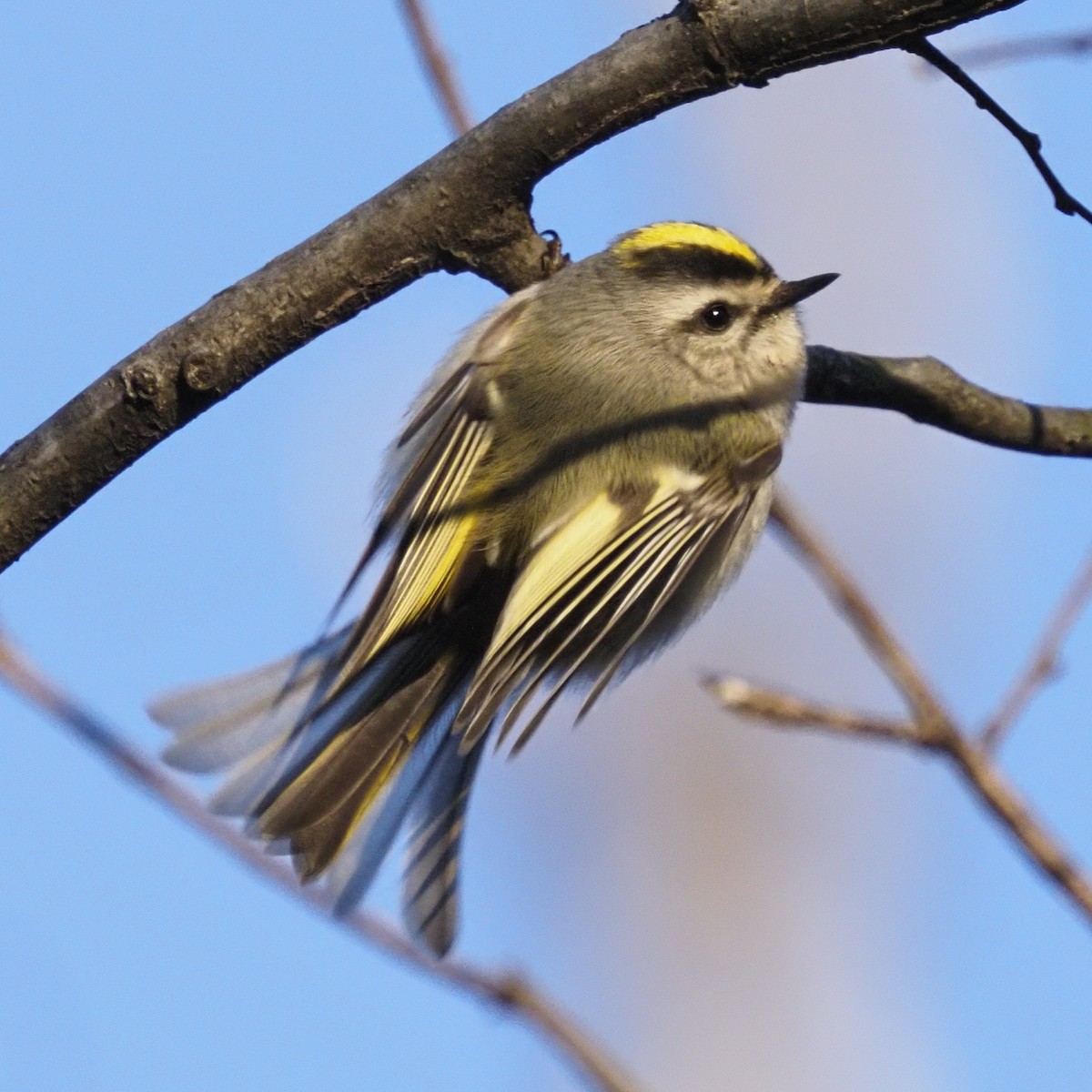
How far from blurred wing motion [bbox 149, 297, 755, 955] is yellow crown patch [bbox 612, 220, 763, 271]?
1.04ft

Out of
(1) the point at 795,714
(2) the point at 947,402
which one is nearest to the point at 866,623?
(1) the point at 795,714

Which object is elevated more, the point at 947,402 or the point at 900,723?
the point at 947,402

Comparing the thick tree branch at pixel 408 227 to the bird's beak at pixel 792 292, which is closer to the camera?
the thick tree branch at pixel 408 227

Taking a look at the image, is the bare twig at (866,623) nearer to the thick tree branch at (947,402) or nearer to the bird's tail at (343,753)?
the thick tree branch at (947,402)

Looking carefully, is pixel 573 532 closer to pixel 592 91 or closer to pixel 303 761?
pixel 303 761

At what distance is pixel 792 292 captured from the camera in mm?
2729

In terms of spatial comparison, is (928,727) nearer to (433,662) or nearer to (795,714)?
(795,714)

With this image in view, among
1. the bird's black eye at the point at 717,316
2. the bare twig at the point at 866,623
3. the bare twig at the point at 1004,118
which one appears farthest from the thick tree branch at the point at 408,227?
the bird's black eye at the point at 717,316

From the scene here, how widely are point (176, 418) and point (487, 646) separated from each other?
0.83 metres

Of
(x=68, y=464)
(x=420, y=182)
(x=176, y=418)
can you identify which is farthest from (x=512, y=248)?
(x=68, y=464)

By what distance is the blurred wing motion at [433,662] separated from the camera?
2432 millimetres

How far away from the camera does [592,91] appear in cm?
179

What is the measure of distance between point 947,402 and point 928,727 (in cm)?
77

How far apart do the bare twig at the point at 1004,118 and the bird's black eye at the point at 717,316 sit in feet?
2.46
